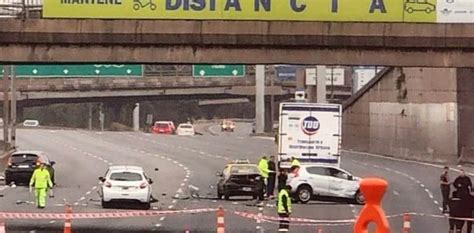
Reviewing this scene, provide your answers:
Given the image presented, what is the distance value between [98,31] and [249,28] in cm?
349

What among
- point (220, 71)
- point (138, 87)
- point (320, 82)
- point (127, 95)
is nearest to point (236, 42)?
point (320, 82)

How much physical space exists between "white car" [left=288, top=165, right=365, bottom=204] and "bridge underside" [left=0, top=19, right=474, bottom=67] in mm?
11588

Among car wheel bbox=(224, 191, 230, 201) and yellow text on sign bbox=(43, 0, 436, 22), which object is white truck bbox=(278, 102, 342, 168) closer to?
car wheel bbox=(224, 191, 230, 201)

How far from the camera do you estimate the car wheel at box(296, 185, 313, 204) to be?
38094 millimetres

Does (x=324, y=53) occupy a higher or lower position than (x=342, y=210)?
higher

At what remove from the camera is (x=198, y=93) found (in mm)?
117062

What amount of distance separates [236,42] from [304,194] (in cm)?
1282

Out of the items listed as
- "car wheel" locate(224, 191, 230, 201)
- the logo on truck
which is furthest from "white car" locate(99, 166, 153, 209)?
the logo on truck

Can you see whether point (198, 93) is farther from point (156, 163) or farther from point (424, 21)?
point (424, 21)

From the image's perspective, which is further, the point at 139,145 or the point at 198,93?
the point at 198,93

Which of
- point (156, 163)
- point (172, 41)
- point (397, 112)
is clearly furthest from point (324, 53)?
point (397, 112)

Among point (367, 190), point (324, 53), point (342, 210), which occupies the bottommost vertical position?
point (342, 210)

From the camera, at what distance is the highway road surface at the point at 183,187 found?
28297mm

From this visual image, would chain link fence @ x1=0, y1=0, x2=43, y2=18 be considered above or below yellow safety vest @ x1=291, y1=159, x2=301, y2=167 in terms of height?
above
